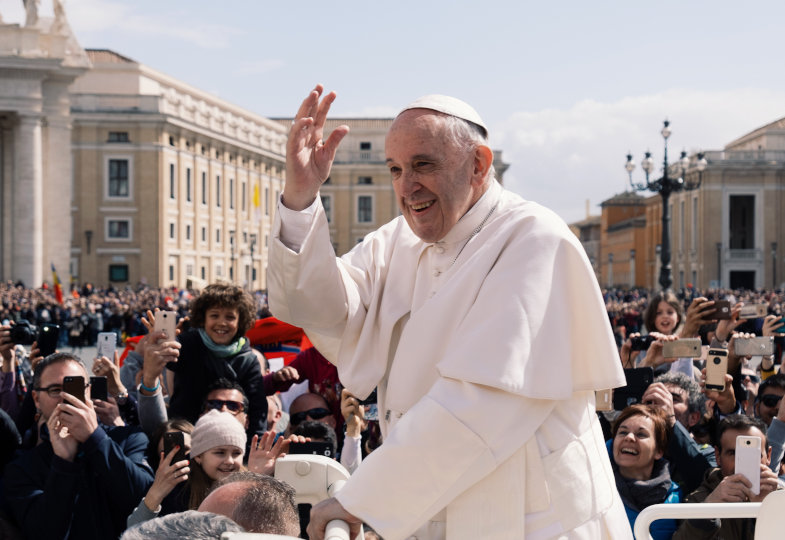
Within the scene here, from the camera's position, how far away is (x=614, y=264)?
99125 mm

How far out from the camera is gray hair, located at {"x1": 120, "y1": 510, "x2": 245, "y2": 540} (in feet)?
6.93

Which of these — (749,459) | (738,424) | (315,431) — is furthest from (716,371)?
(315,431)

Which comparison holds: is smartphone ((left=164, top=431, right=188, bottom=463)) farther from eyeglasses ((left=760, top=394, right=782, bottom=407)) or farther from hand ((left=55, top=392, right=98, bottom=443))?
eyeglasses ((left=760, top=394, right=782, bottom=407))

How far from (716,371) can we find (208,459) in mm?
2739

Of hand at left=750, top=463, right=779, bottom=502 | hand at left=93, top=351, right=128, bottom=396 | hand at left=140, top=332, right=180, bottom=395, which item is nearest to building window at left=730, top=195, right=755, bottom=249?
hand at left=93, top=351, right=128, bottom=396

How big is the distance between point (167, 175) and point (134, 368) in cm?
5615

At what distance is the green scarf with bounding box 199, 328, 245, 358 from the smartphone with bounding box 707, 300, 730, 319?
3005 millimetres

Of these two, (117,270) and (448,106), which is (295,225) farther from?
(117,270)

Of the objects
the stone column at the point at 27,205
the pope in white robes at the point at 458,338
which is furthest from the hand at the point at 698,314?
the stone column at the point at 27,205

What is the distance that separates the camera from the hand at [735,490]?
3.86 m

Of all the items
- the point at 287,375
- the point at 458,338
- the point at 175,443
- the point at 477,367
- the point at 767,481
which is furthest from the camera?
the point at 287,375

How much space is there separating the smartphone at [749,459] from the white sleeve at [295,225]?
185 centimetres

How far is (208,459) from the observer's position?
16.0 feet

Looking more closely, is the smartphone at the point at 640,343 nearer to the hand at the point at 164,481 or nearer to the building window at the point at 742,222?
the hand at the point at 164,481
